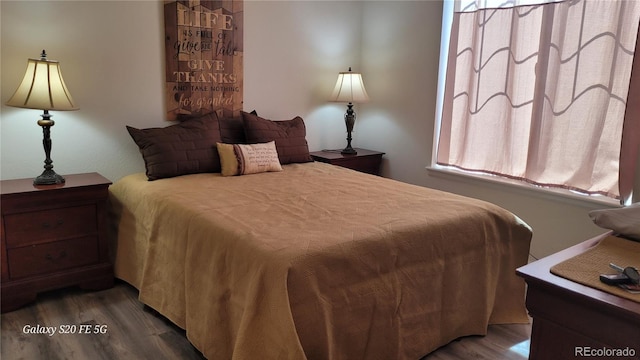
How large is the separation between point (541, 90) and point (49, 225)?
3161 millimetres

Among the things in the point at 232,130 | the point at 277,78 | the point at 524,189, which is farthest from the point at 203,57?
the point at 524,189

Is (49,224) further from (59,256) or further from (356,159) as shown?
→ (356,159)

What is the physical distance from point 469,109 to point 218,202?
7.03ft

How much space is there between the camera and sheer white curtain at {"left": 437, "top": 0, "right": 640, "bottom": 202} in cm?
272

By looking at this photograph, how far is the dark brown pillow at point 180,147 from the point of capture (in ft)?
9.36

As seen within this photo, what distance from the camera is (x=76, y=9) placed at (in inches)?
111

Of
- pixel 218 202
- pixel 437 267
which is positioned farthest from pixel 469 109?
pixel 218 202

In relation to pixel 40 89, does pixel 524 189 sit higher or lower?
lower

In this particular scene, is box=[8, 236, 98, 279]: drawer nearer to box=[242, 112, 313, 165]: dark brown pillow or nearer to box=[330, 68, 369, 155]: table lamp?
box=[242, 112, 313, 165]: dark brown pillow

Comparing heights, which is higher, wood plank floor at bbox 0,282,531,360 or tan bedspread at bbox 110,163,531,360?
tan bedspread at bbox 110,163,531,360

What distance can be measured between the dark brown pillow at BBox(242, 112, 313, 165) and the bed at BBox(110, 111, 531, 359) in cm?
69

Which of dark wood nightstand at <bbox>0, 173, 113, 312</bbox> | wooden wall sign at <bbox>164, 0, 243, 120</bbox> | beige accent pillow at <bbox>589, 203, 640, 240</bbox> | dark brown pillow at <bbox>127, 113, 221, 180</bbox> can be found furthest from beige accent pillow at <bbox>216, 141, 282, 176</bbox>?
beige accent pillow at <bbox>589, 203, 640, 240</bbox>

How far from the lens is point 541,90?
302 centimetres

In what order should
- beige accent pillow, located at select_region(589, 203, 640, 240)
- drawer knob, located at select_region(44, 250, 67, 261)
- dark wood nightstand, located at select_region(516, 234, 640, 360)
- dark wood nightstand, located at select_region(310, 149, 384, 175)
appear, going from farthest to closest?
1. dark wood nightstand, located at select_region(310, 149, 384, 175)
2. drawer knob, located at select_region(44, 250, 67, 261)
3. beige accent pillow, located at select_region(589, 203, 640, 240)
4. dark wood nightstand, located at select_region(516, 234, 640, 360)
